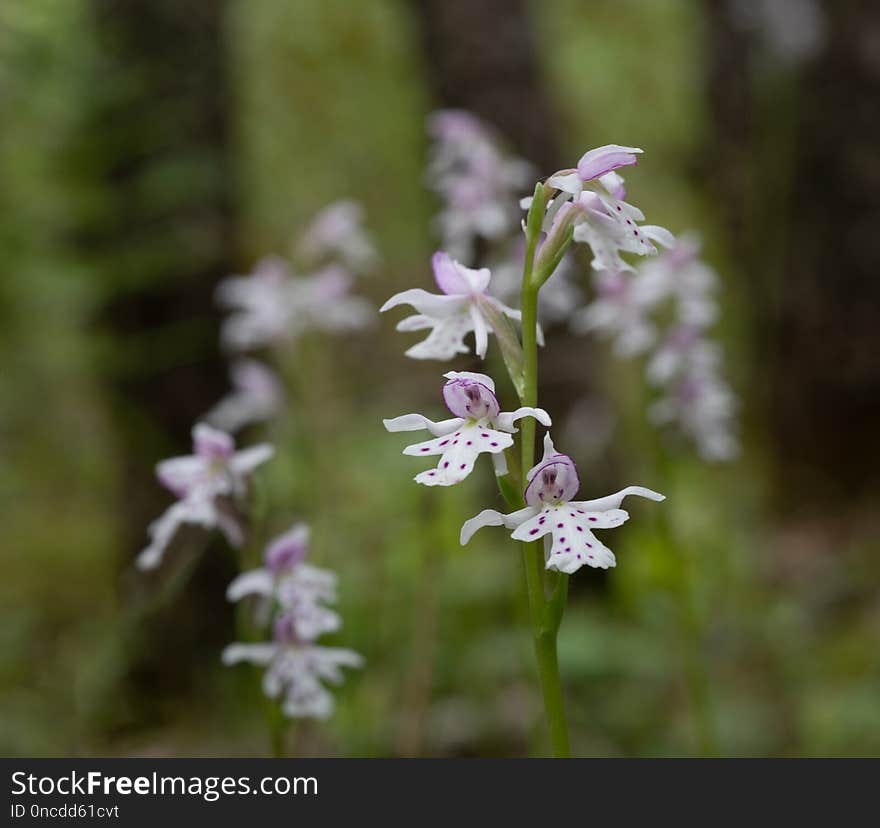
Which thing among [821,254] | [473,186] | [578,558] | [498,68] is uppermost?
[821,254]

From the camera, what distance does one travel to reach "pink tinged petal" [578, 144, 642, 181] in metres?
1.08

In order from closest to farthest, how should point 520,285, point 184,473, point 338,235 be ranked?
1. point 184,473
2. point 520,285
3. point 338,235

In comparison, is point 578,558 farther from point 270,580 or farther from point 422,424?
point 270,580

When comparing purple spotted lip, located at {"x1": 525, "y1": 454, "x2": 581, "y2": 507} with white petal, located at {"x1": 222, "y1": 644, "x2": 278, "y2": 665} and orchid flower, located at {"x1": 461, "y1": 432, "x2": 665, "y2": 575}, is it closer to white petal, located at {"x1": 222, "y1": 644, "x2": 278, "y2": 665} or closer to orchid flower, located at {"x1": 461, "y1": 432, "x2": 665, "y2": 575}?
orchid flower, located at {"x1": 461, "y1": 432, "x2": 665, "y2": 575}

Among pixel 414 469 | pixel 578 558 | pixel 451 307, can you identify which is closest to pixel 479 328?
pixel 451 307

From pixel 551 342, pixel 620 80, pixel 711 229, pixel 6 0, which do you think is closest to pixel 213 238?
pixel 6 0

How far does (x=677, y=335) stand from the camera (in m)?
2.10

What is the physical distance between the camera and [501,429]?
1.11 m

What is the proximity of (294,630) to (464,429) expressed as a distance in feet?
1.70

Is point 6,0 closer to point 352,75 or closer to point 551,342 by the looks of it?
point 551,342

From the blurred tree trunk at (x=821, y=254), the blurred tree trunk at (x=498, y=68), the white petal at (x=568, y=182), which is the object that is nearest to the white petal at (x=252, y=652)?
the white petal at (x=568, y=182)

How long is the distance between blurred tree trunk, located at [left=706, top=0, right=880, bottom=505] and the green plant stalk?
386 centimetres

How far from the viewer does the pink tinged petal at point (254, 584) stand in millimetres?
1415

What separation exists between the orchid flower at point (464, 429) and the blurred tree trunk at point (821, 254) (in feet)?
12.8
